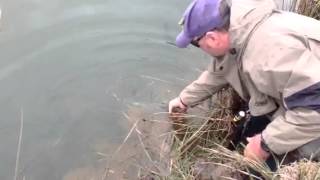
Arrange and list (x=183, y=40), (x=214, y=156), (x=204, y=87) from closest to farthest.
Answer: (x=183, y=40) < (x=214, y=156) < (x=204, y=87)

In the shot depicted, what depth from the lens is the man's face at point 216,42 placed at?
2994 millimetres

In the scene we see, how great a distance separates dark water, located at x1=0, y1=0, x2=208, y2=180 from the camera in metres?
4.42

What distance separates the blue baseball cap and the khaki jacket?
0.33ft

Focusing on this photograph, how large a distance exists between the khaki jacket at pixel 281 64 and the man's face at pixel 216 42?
0.06 m

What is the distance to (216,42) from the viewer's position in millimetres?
Answer: 3023

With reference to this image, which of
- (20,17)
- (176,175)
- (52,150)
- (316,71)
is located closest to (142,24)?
(20,17)

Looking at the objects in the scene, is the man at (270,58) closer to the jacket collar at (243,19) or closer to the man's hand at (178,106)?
the jacket collar at (243,19)

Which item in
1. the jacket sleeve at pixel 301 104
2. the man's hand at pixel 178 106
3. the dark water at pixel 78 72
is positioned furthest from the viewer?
the dark water at pixel 78 72

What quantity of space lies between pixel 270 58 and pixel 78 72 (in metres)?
2.54

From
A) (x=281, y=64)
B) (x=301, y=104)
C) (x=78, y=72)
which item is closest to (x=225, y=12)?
(x=281, y=64)

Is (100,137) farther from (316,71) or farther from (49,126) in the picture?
(316,71)

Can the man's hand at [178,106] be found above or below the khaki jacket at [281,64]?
below

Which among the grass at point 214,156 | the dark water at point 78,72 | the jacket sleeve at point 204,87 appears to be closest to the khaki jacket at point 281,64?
the grass at point 214,156

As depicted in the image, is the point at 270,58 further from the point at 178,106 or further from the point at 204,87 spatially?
the point at 178,106
